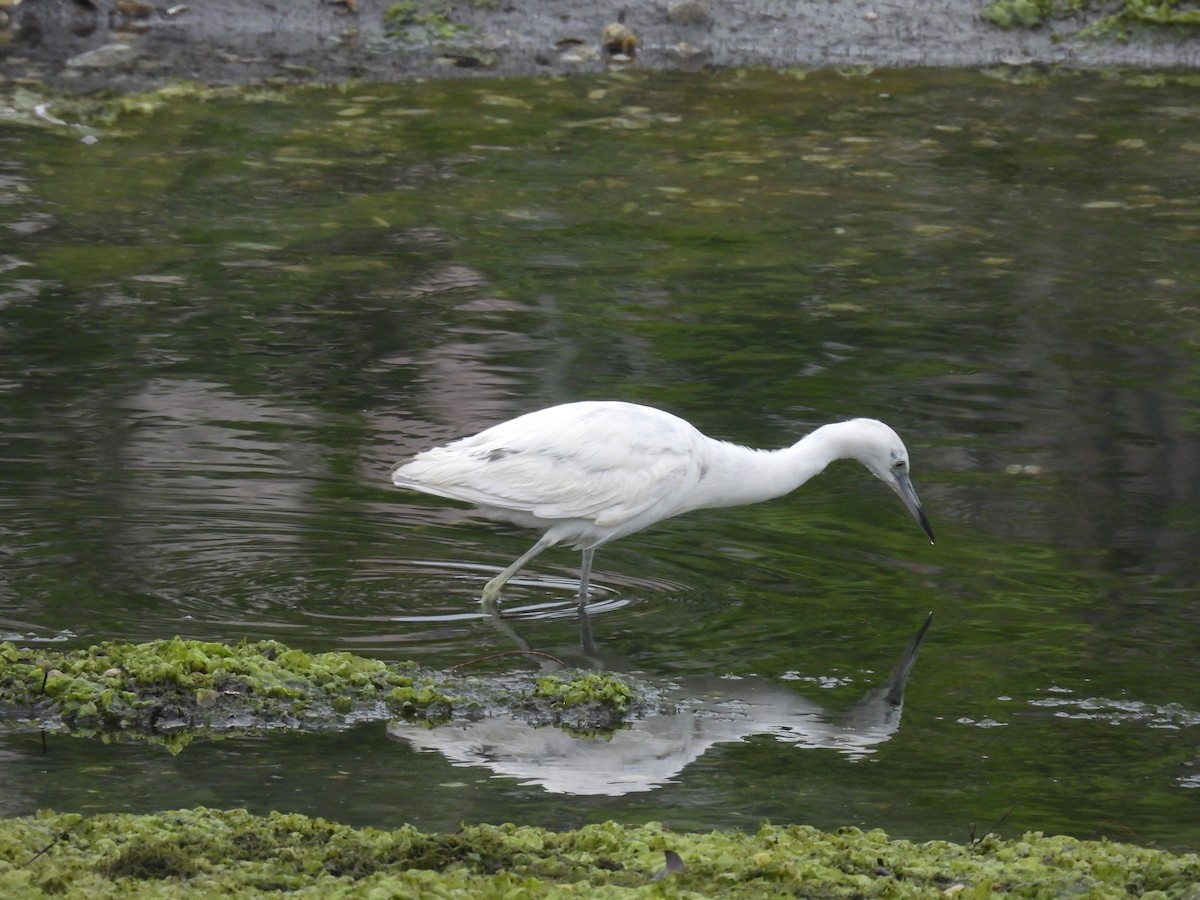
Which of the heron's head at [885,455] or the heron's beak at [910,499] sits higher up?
the heron's head at [885,455]

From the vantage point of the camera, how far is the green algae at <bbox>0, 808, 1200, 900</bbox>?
3797mm

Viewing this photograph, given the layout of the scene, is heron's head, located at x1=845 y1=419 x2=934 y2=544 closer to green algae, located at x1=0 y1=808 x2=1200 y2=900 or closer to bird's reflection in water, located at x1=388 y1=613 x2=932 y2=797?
bird's reflection in water, located at x1=388 y1=613 x2=932 y2=797

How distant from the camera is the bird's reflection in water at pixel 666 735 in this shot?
4898 mm

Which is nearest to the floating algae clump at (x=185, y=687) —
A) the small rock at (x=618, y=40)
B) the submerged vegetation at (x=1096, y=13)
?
the small rock at (x=618, y=40)

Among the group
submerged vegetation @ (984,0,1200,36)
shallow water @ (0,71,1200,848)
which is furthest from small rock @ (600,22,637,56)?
submerged vegetation @ (984,0,1200,36)

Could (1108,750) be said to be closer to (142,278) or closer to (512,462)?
(512,462)

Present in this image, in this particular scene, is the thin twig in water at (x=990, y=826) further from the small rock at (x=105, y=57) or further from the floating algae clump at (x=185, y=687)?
the small rock at (x=105, y=57)

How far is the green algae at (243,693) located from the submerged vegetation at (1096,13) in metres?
10.8

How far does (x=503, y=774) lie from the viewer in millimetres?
4840

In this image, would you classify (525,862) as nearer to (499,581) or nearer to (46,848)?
(46,848)

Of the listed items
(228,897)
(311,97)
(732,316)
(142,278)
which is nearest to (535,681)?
(228,897)

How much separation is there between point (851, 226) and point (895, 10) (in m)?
4.46

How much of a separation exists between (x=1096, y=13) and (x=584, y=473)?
10386mm

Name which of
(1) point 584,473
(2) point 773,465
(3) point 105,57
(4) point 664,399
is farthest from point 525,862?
(3) point 105,57
